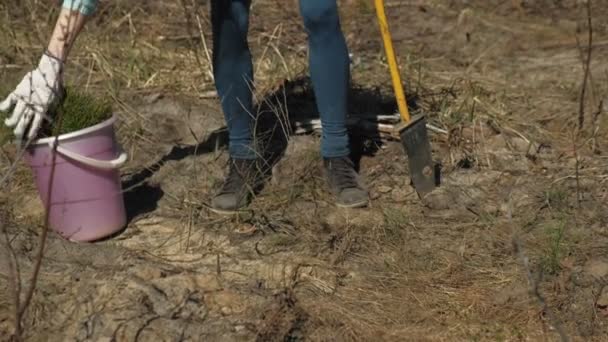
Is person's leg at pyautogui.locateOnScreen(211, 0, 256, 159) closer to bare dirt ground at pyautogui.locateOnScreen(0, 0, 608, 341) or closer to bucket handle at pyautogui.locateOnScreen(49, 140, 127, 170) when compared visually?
bare dirt ground at pyautogui.locateOnScreen(0, 0, 608, 341)

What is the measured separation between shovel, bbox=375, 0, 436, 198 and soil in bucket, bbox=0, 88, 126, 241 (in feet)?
3.43

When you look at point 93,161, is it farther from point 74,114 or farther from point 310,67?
point 310,67

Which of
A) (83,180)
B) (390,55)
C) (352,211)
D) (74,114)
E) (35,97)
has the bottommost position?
(352,211)

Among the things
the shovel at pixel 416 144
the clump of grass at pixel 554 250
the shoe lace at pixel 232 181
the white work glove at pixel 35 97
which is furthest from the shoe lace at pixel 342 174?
the white work glove at pixel 35 97

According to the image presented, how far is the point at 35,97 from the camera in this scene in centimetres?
285

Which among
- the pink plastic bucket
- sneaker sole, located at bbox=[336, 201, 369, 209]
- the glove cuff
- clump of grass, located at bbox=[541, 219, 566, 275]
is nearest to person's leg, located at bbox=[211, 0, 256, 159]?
sneaker sole, located at bbox=[336, 201, 369, 209]

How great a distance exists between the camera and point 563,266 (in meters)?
2.93

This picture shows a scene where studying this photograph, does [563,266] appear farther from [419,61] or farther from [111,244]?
[419,61]

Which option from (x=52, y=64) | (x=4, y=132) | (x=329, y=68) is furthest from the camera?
(x=329, y=68)

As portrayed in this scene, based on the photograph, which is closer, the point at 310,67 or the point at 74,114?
the point at 74,114

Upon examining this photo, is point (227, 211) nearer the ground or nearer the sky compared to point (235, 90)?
nearer the ground

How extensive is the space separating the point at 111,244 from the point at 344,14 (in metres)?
2.64

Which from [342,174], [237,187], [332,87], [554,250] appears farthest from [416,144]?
[554,250]

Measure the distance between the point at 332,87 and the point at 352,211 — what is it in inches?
17.9
